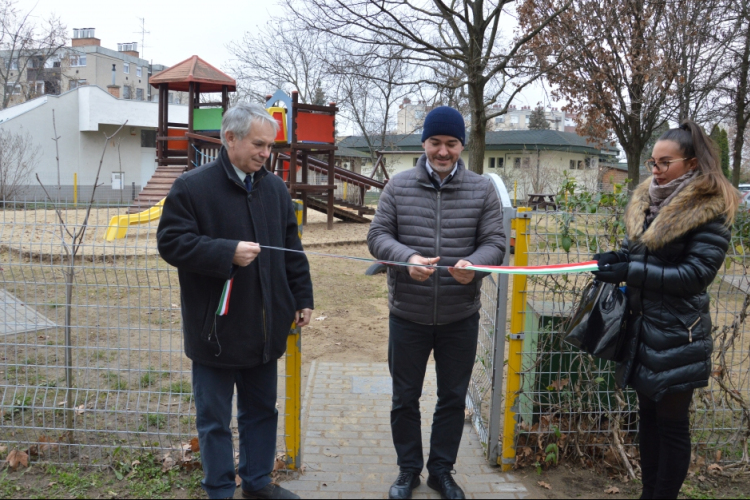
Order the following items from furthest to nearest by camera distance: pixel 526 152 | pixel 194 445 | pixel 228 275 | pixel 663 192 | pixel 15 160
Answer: pixel 526 152, pixel 15 160, pixel 194 445, pixel 663 192, pixel 228 275

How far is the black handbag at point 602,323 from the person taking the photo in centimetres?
280

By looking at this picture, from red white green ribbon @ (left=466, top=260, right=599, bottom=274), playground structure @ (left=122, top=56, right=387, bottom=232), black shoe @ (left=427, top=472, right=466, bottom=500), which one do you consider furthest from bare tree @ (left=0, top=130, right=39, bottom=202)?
red white green ribbon @ (left=466, top=260, right=599, bottom=274)

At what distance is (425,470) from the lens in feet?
11.5

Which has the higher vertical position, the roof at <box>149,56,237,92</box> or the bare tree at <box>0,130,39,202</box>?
the roof at <box>149,56,237,92</box>

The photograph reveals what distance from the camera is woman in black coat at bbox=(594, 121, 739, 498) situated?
8.49 feet

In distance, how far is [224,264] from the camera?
2.65m

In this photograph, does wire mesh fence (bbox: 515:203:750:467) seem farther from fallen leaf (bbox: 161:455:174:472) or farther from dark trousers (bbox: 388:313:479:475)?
fallen leaf (bbox: 161:455:174:472)

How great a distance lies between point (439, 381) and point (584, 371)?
0.97m

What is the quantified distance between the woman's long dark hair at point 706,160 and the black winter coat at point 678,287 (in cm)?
3

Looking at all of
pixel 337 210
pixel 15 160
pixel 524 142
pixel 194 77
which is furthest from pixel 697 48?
pixel 524 142

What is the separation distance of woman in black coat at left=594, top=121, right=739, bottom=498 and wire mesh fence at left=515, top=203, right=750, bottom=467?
67cm

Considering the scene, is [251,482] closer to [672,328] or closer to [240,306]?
[240,306]

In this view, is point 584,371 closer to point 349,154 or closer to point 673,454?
point 673,454

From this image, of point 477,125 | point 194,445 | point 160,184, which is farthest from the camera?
point 160,184
